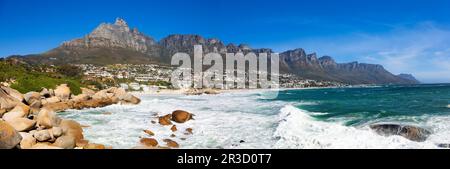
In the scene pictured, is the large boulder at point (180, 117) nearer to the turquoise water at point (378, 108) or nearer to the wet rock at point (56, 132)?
the wet rock at point (56, 132)

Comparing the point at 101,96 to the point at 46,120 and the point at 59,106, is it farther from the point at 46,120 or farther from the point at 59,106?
A: the point at 46,120

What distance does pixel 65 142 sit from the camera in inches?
688

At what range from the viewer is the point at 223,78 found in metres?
200

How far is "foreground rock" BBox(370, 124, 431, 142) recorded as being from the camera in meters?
20.5

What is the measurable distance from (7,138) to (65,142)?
11.2 feet

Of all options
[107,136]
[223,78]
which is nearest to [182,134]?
[107,136]

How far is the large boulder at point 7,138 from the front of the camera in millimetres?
14016

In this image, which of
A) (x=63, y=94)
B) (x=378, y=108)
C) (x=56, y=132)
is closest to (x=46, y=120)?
(x=56, y=132)

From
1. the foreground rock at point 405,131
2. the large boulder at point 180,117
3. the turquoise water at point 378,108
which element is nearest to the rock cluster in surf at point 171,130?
the large boulder at point 180,117

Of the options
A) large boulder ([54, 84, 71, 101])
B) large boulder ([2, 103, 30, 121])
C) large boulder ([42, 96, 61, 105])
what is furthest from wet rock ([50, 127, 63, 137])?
large boulder ([54, 84, 71, 101])

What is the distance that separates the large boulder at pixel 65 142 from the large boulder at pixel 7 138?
7.82ft

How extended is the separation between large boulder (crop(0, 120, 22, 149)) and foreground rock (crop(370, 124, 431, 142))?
20736 millimetres

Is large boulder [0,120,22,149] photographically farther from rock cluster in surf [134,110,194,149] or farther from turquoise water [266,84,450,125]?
turquoise water [266,84,450,125]
